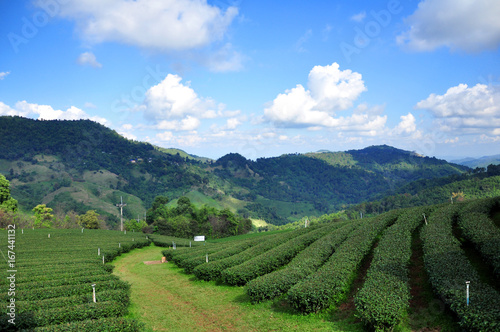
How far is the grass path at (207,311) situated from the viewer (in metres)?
14.5

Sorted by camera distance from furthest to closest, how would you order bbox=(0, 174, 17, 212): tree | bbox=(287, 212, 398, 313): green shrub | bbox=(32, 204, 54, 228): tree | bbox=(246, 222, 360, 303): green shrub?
bbox=(32, 204, 54, 228): tree, bbox=(0, 174, 17, 212): tree, bbox=(246, 222, 360, 303): green shrub, bbox=(287, 212, 398, 313): green shrub

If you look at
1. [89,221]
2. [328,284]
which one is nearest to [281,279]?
[328,284]

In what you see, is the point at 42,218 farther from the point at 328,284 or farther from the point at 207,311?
the point at 328,284

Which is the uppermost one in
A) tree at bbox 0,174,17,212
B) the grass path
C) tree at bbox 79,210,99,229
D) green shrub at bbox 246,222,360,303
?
tree at bbox 0,174,17,212

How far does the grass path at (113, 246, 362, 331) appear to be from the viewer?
14.5 m

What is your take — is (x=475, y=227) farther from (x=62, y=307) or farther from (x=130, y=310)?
(x=62, y=307)

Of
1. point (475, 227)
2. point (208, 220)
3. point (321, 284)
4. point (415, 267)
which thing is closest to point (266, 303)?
point (321, 284)

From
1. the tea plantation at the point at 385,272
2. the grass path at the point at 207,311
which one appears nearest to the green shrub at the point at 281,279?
the tea plantation at the point at 385,272

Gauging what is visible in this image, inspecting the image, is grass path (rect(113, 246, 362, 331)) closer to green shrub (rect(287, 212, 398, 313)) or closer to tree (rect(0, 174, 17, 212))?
green shrub (rect(287, 212, 398, 313))

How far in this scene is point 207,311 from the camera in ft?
57.4

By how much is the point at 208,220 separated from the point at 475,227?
3489 inches

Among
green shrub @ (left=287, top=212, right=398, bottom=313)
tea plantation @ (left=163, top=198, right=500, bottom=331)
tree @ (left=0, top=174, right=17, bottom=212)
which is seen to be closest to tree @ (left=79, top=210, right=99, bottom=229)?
tree @ (left=0, top=174, right=17, bottom=212)

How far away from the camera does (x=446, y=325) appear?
41.0 ft

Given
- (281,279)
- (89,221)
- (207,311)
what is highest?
(281,279)
